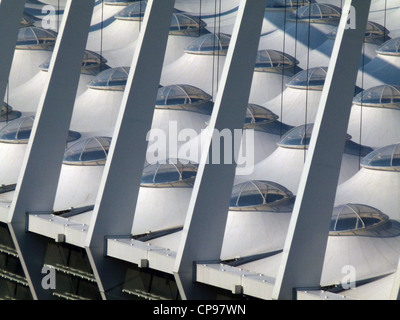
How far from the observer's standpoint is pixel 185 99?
3709 centimetres

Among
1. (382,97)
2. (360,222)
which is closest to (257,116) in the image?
(382,97)

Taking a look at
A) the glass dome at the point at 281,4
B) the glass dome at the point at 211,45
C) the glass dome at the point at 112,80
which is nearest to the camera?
the glass dome at the point at 112,80

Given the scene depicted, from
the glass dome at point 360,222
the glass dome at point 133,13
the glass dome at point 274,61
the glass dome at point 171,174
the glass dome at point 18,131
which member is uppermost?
the glass dome at point 133,13

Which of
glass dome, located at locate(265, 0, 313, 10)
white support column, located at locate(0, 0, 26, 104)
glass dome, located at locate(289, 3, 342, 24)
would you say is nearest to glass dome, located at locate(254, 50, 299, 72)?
glass dome, located at locate(289, 3, 342, 24)

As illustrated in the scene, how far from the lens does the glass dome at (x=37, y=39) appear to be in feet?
156

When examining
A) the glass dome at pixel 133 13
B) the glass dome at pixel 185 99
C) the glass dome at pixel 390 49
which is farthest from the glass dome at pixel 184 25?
the glass dome at pixel 390 49

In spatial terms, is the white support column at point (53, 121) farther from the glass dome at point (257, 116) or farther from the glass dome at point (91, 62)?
the glass dome at point (91, 62)

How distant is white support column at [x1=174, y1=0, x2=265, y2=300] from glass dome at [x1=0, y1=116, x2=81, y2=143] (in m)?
14.9

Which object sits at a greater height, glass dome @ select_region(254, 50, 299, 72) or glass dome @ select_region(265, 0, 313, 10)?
glass dome @ select_region(265, 0, 313, 10)

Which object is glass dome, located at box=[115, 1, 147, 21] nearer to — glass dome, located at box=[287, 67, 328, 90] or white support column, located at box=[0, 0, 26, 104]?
glass dome, located at box=[287, 67, 328, 90]

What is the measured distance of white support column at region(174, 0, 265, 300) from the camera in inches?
863

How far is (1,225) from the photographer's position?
102 feet

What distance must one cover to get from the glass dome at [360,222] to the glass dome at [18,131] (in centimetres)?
1443
